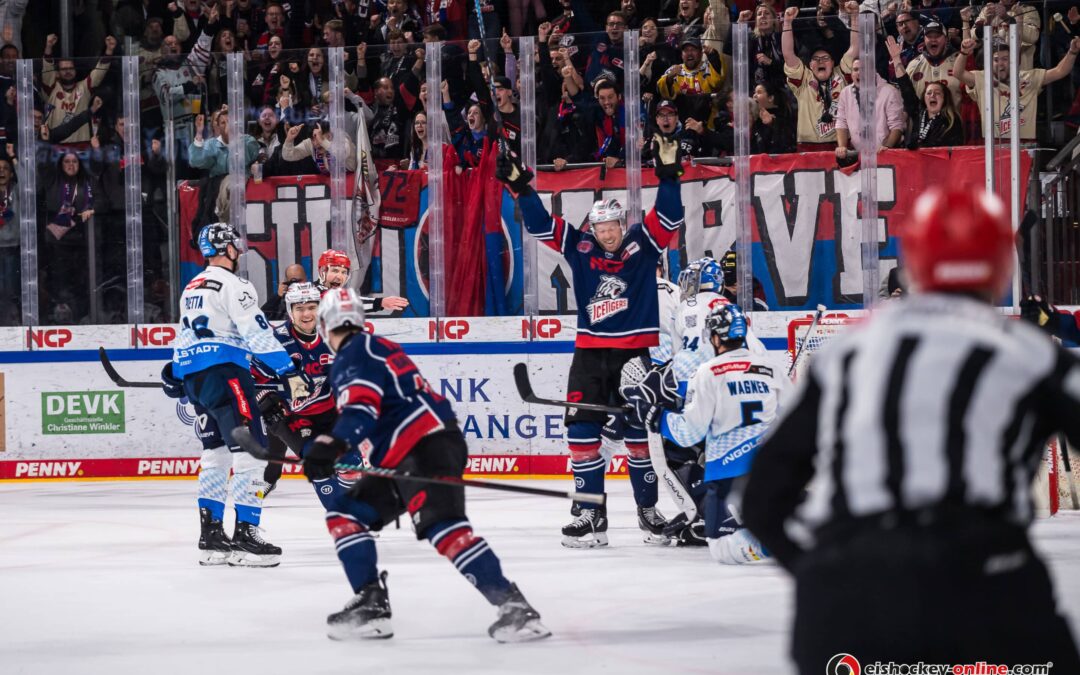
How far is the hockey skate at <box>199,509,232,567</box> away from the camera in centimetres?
602

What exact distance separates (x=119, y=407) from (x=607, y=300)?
15.0 feet

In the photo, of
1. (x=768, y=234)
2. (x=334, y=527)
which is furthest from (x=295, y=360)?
(x=768, y=234)

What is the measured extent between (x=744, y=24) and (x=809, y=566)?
7.75m

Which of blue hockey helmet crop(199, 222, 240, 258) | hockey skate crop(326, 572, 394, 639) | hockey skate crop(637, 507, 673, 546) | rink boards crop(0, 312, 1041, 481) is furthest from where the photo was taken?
rink boards crop(0, 312, 1041, 481)

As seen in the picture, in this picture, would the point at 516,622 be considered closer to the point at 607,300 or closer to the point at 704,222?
the point at 607,300

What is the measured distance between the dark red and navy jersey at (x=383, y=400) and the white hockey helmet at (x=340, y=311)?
5cm

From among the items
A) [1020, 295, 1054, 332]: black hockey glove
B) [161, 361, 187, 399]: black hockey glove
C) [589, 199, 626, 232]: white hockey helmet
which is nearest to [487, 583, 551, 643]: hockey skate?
A: [161, 361, 187, 399]: black hockey glove

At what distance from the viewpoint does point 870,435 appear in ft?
6.00

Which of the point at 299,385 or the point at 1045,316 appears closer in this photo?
the point at 299,385

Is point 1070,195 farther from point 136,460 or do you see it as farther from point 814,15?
point 136,460

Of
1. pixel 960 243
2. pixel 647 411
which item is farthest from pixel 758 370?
pixel 960 243

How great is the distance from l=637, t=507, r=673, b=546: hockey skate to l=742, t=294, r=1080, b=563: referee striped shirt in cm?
455

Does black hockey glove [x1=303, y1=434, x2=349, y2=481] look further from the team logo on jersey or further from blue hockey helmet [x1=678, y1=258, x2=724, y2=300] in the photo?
blue hockey helmet [x1=678, y1=258, x2=724, y2=300]

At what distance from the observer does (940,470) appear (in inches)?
71.1
